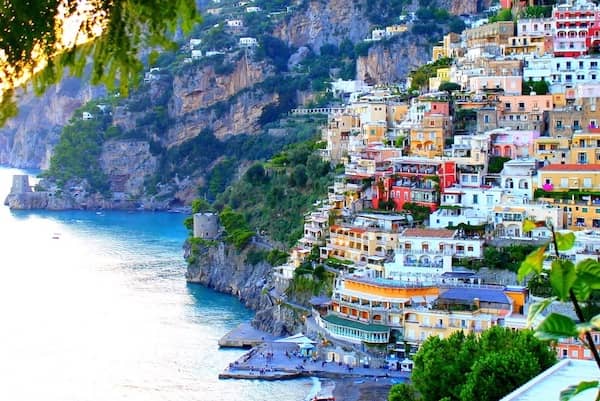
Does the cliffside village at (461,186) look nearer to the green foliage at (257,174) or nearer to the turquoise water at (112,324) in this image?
the turquoise water at (112,324)

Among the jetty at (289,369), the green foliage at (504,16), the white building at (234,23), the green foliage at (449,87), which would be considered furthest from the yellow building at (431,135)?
the white building at (234,23)

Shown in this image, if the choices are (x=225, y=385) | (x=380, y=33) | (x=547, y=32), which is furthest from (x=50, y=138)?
(x=225, y=385)

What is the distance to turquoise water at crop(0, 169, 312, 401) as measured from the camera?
1862 cm

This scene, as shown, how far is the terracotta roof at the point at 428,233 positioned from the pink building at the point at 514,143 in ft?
9.94

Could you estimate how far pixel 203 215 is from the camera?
31.8 m

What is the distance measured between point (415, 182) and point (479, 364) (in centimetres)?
1006

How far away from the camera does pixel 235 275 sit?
1116 inches

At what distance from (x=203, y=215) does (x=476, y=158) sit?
38.2 feet

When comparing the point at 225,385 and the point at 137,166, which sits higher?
the point at 137,166

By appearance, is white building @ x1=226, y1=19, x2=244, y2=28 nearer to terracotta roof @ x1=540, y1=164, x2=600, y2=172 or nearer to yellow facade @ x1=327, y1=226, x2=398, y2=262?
yellow facade @ x1=327, y1=226, x2=398, y2=262

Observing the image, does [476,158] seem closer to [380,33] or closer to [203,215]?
[203,215]

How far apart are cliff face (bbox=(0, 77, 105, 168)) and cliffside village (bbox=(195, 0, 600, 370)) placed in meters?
42.7

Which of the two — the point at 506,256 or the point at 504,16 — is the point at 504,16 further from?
the point at 506,256

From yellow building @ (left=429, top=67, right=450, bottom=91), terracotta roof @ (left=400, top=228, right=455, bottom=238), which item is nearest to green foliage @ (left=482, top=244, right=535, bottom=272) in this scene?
terracotta roof @ (left=400, top=228, right=455, bottom=238)
